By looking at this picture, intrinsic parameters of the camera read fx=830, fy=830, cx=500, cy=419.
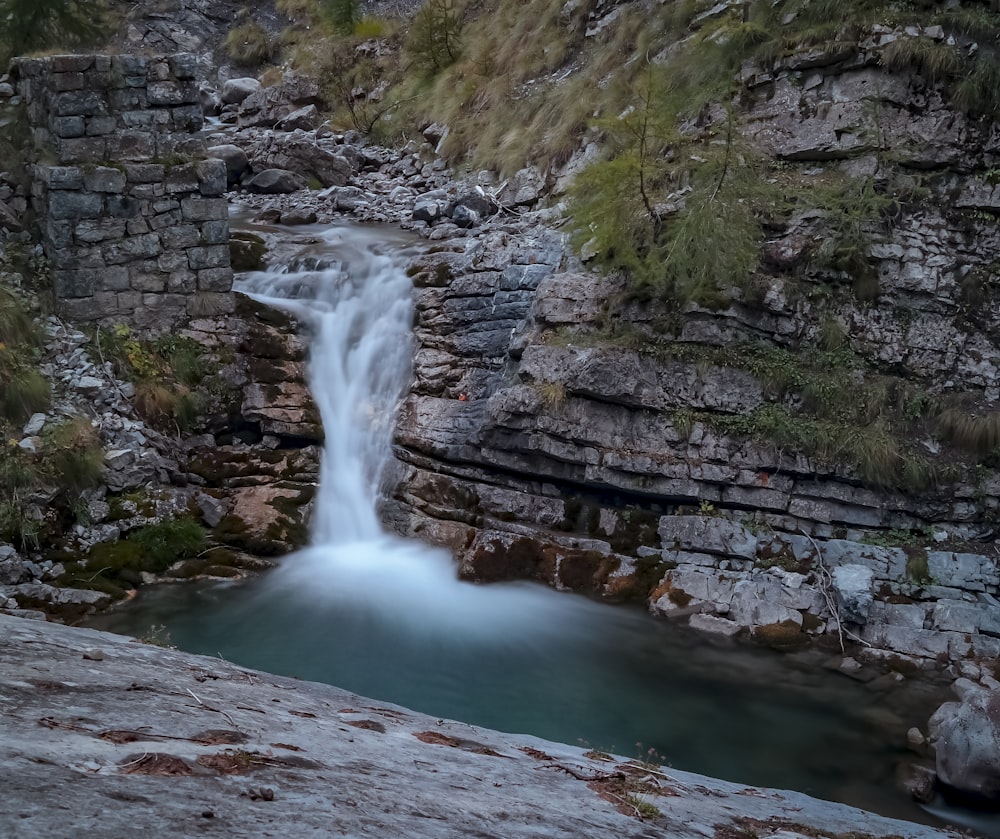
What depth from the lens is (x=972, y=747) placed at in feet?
20.9

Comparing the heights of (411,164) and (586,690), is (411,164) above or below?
above

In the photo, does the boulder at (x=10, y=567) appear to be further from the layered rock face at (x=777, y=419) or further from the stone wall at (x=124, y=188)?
the layered rock face at (x=777, y=419)

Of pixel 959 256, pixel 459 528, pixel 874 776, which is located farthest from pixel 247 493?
pixel 959 256

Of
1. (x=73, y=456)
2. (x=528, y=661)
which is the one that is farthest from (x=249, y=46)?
(x=528, y=661)

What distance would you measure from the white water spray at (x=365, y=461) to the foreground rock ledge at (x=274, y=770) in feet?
10.7

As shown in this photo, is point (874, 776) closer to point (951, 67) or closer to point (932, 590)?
point (932, 590)

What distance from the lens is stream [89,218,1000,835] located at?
22.9 feet

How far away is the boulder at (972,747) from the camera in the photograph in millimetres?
6234

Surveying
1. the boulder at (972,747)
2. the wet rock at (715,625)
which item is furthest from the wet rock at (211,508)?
the boulder at (972,747)

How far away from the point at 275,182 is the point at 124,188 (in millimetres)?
5747

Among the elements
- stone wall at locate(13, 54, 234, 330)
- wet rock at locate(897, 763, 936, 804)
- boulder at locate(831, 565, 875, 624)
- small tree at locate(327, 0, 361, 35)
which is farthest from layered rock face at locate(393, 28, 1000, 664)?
small tree at locate(327, 0, 361, 35)

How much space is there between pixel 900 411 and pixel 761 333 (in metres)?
1.74

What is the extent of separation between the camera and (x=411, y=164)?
17.4 metres

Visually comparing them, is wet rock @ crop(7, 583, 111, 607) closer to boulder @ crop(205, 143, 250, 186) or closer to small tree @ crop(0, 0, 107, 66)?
small tree @ crop(0, 0, 107, 66)
